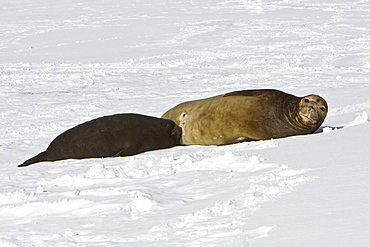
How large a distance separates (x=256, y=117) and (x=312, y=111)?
1.77 ft

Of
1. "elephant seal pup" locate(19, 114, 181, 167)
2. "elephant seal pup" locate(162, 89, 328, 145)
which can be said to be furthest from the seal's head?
"elephant seal pup" locate(19, 114, 181, 167)

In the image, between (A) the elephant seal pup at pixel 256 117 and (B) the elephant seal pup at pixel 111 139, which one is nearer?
Answer: (A) the elephant seal pup at pixel 256 117

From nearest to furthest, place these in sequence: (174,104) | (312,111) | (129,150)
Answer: (312,111) → (129,150) → (174,104)

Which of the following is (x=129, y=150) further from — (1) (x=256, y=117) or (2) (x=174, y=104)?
(2) (x=174, y=104)

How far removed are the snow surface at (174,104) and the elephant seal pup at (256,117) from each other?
294 mm

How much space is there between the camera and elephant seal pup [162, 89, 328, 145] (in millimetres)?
5770

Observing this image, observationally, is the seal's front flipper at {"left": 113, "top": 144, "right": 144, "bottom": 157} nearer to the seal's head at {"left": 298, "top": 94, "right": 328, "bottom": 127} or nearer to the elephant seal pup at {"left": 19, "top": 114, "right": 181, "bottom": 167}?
the elephant seal pup at {"left": 19, "top": 114, "right": 181, "bottom": 167}

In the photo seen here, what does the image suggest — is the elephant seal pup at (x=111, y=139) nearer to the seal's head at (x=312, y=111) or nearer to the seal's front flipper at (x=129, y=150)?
the seal's front flipper at (x=129, y=150)

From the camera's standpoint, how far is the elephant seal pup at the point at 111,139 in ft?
19.7

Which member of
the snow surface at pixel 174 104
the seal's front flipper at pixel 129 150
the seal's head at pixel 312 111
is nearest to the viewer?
the snow surface at pixel 174 104

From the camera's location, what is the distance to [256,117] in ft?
19.1

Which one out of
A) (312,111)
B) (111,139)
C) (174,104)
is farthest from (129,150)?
(174,104)

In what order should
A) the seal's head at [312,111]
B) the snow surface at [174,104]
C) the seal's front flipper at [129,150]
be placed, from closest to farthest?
1. the snow surface at [174,104]
2. the seal's head at [312,111]
3. the seal's front flipper at [129,150]

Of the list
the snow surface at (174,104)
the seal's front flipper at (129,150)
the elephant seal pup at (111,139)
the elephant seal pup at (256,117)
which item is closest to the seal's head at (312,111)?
the elephant seal pup at (256,117)
